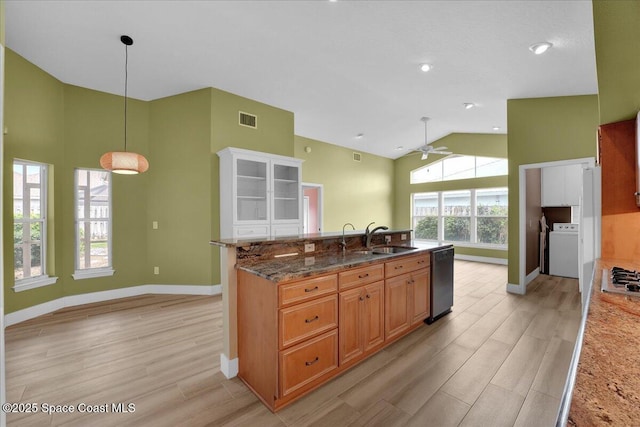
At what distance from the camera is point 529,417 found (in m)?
1.76

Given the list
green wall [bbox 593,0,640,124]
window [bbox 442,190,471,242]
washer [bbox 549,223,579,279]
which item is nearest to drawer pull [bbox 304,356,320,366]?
green wall [bbox 593,0,640,124]

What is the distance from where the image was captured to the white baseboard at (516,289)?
440cm

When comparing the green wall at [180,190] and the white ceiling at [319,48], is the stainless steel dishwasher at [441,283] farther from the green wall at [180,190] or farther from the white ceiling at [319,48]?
the green wall at [180,190]

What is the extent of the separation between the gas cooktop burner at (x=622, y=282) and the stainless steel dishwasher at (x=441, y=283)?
5.25ft

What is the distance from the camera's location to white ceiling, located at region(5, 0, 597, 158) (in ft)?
8.56

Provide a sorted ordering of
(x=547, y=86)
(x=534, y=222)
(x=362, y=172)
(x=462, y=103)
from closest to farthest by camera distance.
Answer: (x=547, y=86), (x=462, y=103), (x=534, y=222), (x=362, y=172)

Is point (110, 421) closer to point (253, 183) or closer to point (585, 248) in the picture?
point (253, 183)

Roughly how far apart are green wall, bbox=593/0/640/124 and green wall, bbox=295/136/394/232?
5100 mm

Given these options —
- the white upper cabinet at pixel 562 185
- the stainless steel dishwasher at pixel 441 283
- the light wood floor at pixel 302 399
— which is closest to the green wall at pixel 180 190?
the light wood floor at pixel 302 399

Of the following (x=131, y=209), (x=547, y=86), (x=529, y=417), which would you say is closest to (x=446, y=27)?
(x=547, y=86)

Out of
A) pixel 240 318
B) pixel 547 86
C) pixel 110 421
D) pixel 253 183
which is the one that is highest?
pixel 547 86

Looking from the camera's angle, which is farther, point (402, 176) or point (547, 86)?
point (402, 176)

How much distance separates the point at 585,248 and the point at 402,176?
21.2ft

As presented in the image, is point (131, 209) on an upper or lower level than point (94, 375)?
upper
